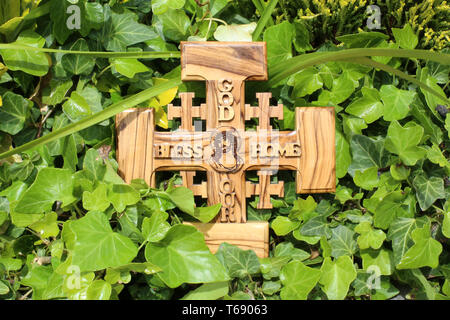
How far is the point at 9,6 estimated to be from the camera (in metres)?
1.12

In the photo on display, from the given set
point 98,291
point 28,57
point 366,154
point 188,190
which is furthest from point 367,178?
point 28,57

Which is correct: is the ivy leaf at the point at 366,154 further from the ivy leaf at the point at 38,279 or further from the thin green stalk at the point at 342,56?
the ivy leaf at the point at 38,279

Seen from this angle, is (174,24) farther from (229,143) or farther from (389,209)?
(389,209)

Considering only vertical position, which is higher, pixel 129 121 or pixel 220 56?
pixel 220 56

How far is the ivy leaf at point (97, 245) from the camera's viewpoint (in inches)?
37.8

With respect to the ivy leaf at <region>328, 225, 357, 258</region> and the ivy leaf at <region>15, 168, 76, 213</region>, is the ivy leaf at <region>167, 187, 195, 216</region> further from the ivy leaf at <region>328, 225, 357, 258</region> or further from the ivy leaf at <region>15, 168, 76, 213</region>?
the ivy leaf at <region>328, 225, 357, 258</region>

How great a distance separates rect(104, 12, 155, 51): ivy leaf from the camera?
1.18m

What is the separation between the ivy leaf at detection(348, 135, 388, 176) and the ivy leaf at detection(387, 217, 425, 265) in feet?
0.54

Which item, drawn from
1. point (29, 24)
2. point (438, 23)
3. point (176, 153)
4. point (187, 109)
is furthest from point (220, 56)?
point (438, 23)

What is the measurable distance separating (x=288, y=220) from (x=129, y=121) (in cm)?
53

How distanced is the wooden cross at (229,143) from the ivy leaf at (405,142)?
0.51 feet

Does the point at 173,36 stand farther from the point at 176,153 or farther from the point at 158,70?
the point at 176,153

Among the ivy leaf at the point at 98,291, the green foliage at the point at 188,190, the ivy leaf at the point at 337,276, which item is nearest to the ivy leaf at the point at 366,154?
the green foliage at the point at 188,190

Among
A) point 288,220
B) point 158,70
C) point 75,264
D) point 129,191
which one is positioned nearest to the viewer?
point 75,264
